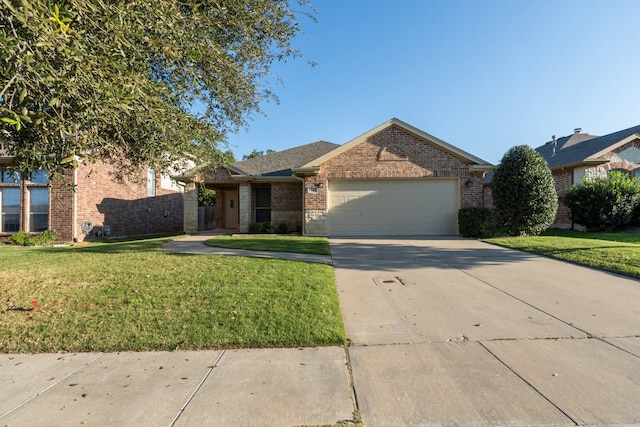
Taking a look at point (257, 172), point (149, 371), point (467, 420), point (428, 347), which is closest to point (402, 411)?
point (467, 420)

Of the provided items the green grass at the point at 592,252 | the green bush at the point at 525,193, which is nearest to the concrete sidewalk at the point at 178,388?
the green grass at the point at 592,252

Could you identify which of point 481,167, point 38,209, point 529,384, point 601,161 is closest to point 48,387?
point 529,384

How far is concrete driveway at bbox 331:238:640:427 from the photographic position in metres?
2.51

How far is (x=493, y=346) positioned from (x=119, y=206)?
17.5 metres

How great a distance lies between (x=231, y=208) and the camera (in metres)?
20.4

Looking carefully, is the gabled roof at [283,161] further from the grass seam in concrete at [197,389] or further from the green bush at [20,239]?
the grass seam in concrete at [197,389]

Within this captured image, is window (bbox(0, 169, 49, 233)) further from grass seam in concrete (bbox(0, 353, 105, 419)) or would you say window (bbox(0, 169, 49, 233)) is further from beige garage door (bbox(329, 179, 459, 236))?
grass seam in concrete (bbox(0, 353, 105, 419))

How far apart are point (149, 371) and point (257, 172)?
14.0 m

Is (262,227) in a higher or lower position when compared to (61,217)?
lower

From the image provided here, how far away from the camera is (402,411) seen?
248 centimetres

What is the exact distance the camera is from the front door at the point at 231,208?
20.2 meters

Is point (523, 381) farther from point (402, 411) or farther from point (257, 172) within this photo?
point (257, 172)

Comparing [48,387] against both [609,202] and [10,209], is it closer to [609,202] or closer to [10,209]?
[10,209]

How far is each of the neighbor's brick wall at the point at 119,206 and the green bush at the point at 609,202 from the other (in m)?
18.4
